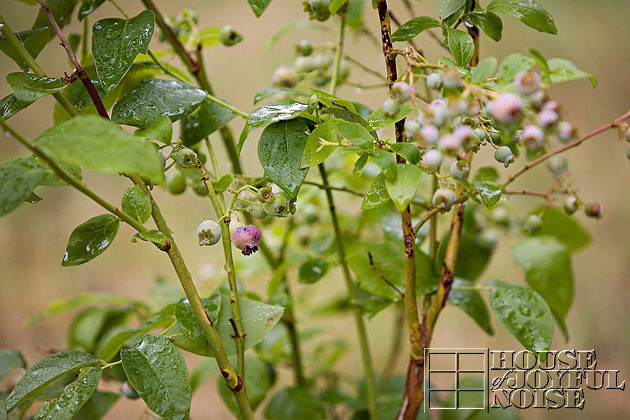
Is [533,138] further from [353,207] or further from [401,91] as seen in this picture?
[353,207]

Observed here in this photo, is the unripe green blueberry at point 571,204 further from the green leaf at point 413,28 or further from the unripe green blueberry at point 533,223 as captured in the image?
the green leaf at point 413,28

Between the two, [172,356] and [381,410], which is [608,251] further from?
[172,356]

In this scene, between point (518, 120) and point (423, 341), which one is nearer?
point (518, 120)

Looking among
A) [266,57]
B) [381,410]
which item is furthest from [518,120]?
[266,57]

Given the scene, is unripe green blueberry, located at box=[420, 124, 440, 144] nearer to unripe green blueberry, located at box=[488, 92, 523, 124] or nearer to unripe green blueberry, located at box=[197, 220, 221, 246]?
unripe green blueberry, located at box=[488, 92, 523, 124]

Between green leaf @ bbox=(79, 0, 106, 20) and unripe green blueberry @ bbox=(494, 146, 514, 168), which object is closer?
unripe green blueberry @ bbox=(494, 146, 514, 168)

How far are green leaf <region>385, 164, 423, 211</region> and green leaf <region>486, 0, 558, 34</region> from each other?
18 cm

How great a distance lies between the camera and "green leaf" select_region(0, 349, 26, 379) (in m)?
0.69

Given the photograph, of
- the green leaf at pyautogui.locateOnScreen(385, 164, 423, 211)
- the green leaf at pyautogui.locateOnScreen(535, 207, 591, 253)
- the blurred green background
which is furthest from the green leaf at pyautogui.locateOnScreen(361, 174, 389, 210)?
the blurred green background

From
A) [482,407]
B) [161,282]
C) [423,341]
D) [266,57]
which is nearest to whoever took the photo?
[423,341]

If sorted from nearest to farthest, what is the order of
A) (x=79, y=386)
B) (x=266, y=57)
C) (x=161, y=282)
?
1. (x=79, y=386)
2. (x=161, y=282)
3. (x=266, y=57)

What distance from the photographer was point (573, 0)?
1701 mm

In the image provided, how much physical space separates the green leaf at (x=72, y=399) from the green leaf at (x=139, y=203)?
141 millimetres

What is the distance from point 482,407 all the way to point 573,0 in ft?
4.77
